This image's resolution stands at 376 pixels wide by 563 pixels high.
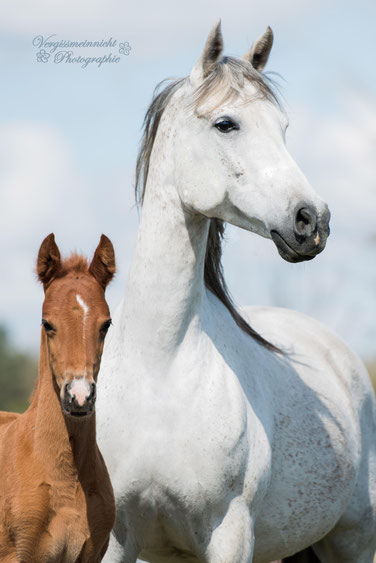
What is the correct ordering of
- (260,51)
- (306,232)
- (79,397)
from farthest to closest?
(260,51) → (306,232) → (79,397)

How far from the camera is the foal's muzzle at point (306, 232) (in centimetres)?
363

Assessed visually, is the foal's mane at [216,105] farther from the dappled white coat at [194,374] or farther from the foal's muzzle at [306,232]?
the foal's muzzle at [306,232]

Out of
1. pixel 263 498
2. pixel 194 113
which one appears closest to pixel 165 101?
pixel 194 113

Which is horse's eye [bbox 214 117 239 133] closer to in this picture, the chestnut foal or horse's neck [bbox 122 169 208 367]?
horse's neck [bbox 122 169 208 367]

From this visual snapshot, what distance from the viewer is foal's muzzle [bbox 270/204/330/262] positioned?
3.63 meters

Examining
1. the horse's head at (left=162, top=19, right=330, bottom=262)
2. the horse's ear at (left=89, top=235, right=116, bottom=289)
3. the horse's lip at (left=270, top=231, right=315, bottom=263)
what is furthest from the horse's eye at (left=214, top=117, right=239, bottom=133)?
the horse's ear at (left=89, top=235, right=116, bottom=289)

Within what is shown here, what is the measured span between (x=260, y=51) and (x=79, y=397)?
190 centimetres

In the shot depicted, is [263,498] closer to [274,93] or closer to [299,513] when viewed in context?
[299,513]

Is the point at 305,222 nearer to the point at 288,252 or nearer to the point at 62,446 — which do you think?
the point at 288,252

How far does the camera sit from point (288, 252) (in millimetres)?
3729

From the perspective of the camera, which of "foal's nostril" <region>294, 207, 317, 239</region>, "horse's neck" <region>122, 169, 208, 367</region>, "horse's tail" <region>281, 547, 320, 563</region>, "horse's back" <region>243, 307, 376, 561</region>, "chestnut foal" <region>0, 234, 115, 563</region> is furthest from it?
"horse's tail" <region>281, 547, 320, 563</region>

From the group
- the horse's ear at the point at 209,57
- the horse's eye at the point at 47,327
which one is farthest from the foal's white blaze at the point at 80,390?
the horse's ear at the point at 209,57

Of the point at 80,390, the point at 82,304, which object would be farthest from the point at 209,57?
the point at 80,390

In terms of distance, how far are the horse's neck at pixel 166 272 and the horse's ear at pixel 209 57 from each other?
45cm
